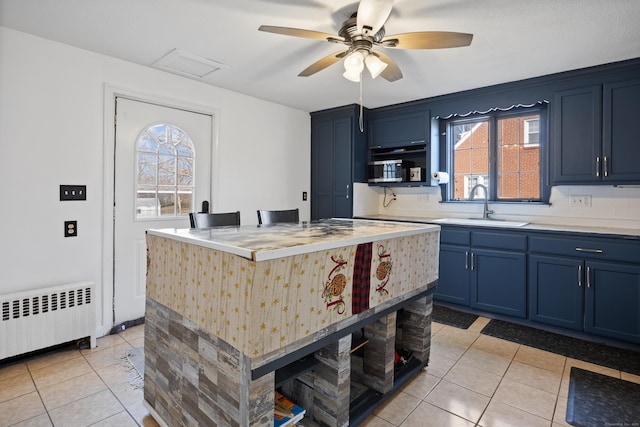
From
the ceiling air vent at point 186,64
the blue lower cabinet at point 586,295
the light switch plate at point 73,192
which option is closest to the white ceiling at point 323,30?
the ceiling air vent at point 186,64

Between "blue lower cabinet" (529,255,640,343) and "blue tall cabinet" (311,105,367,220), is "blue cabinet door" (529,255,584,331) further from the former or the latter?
"blue tall cabinet" (311,105,367,220)

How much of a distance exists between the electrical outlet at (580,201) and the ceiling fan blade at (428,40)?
2.27 metres

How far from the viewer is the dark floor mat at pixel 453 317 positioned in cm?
319

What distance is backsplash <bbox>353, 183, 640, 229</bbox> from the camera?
9.91ft

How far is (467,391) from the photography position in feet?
6.86

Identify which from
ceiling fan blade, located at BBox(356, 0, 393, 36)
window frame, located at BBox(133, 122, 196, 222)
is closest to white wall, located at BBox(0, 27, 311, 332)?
window frame, located at BBox(133, 122, 196, 222)

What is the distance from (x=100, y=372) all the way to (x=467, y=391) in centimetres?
237

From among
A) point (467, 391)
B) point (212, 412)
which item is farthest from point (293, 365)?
point (467, 391)

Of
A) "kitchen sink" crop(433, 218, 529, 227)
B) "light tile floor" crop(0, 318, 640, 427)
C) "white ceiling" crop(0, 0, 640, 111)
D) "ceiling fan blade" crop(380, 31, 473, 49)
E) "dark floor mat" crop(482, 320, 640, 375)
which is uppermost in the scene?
"white ceiling" crop(0, 0, 640, 111)

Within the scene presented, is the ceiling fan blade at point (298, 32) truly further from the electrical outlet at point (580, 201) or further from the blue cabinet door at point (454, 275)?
the electrical outlet at point (580, 201)

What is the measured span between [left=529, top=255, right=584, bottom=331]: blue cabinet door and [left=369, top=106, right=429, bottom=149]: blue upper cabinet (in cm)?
179

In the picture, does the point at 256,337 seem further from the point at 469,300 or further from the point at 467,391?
the point at 469,300

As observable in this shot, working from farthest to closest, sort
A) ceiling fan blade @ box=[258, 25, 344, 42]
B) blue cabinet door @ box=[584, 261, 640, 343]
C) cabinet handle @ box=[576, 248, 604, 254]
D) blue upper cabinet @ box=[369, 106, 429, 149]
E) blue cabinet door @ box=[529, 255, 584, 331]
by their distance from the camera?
blue upper cabinet @ box=[369, 106, 429, 149] < blue cabinet door @ box=[529, 255, 584, 331] < cabinet handle @ box=[576, 248, 604, 254] < blue cabinet door @ box=[584, 261, 640, 343] < ceiling fan blade @ box=[258, 25, 344, 42]

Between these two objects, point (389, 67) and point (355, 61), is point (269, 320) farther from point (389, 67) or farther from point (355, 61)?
point (389, 67)
